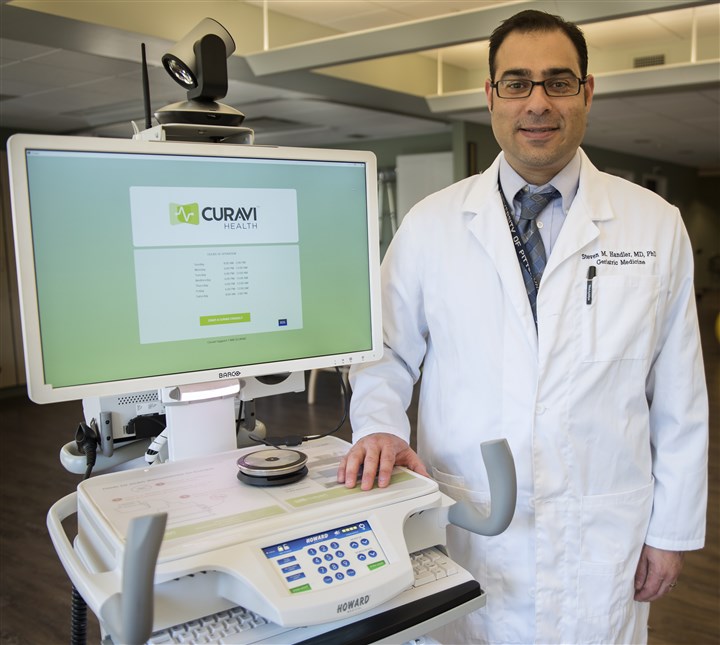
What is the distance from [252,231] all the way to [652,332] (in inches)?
29.2

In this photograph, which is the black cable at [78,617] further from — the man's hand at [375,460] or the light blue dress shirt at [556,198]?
the light blue dress shirt at [556,198]

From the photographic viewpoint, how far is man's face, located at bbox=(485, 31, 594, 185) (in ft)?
4.12

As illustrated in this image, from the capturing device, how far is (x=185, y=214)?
1010mm

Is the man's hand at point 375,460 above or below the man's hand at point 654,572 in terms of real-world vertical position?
above

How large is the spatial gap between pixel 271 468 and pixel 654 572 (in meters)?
0.78

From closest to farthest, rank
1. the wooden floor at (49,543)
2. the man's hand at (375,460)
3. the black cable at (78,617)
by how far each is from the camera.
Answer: the man's hand at (375,460) → the black cable at (78,617) → the wooden floor at (49,543)

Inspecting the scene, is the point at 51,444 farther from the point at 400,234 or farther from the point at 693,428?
the point at 693,428

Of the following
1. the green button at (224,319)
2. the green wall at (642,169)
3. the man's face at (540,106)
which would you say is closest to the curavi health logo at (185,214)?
the green button at (224,319)

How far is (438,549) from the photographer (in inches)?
41.9

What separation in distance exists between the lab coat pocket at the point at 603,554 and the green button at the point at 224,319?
0.69 metres

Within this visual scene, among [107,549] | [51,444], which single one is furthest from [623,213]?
[51,444]

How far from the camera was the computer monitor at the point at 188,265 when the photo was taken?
0.93 m

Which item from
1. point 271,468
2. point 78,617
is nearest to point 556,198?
point 271,468

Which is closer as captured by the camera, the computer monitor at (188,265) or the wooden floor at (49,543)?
the computer monitor at (188,265)
